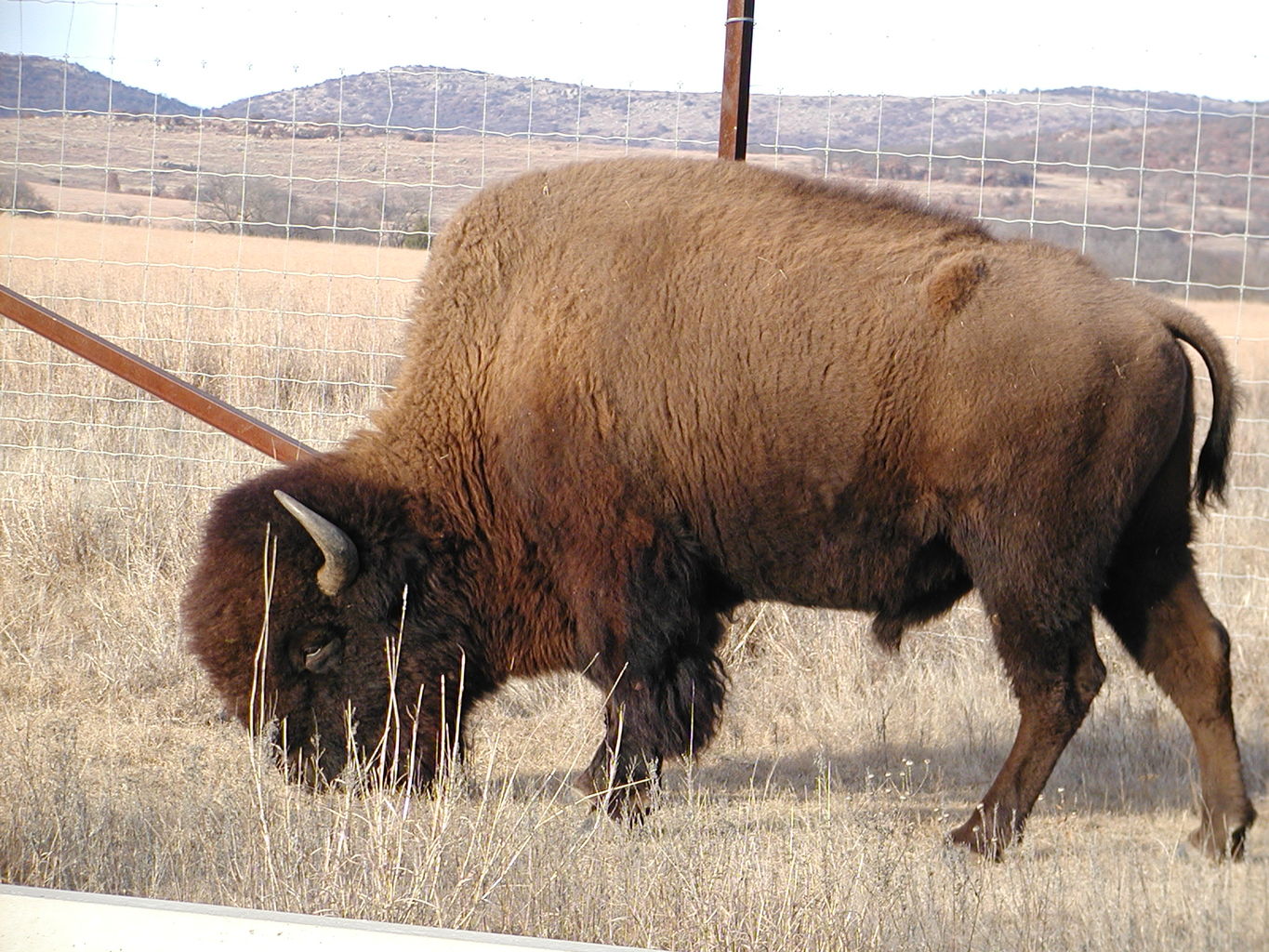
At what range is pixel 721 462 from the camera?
15.4 feet

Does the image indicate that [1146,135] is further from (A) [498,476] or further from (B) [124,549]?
(B) [124,549]

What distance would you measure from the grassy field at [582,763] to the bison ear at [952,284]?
1569 millimetres

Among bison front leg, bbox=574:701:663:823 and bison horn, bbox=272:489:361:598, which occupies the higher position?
bison horn, bbox=272:489:361:598

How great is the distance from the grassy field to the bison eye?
368 millimetres

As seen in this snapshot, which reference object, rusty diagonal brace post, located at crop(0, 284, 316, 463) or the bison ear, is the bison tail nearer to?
the bison ear

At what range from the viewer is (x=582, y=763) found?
18.7 ft

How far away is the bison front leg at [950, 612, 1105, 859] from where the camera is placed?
464 centimetres

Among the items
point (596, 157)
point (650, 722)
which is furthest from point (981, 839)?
point (596, 157)

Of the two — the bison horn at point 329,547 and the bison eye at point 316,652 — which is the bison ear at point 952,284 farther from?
the bison eye at point 316,652

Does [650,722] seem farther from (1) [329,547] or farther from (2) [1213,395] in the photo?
(2) [1213,395]

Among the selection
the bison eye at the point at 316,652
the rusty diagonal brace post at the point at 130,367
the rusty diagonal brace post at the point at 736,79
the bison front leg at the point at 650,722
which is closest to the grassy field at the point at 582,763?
the bison front leg at the point at 650,722

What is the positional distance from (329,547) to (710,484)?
1343mm

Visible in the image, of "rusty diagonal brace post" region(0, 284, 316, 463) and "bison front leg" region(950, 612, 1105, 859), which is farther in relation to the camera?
"rusty diagonal brace post" region(0, 284, 316, 463)

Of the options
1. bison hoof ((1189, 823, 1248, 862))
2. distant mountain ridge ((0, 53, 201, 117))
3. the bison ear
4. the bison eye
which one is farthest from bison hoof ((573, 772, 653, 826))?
distant mountain ridge ((0, 53, 201, 117))
